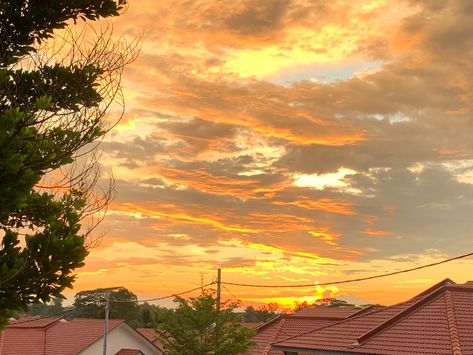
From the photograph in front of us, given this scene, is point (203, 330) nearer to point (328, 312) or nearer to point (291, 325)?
point (291, 325)

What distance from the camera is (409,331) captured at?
25.2 meters

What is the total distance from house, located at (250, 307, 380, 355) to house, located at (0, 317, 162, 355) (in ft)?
47.0

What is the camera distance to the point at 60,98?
1551 cm

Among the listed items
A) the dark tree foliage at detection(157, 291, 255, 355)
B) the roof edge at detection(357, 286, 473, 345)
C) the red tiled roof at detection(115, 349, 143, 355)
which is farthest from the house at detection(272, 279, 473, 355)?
the red tiled roof at detection(115, 349, 143, 355)

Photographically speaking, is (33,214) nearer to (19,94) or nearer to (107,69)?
(19,94)

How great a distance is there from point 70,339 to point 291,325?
18.1m

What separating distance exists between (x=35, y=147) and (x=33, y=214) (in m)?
2.65

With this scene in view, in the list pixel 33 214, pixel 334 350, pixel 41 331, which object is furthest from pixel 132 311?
pixel 33 214

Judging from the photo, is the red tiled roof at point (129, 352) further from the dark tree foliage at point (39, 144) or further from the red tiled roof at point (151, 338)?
the dark tree foliage at point (39, 144)

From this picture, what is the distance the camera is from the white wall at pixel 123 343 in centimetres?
4766

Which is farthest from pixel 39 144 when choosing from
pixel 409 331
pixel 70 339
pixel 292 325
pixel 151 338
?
pixel 151 338

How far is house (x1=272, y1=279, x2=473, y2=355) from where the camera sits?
2342cm

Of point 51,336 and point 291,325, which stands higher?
point 51,336

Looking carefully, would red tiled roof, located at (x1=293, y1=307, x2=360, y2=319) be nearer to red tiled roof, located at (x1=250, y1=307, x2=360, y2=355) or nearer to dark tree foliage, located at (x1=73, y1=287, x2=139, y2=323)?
red tiled roof, located at (x1=250, y1=307, x2=360, y2=355)
